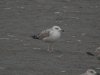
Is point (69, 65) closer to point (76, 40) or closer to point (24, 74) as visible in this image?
point (24, 74)

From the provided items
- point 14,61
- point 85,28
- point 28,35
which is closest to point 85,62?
point 14,61

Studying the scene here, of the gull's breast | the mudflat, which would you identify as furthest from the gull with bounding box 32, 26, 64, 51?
the mudflat

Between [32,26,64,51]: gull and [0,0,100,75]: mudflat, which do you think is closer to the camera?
[0,0,100,75]: mudflat

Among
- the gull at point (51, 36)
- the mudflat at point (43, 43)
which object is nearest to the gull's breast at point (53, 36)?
the gull at point (51, 36)

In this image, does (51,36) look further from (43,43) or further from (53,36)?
(43,43)

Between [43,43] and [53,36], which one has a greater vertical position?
[53,36]

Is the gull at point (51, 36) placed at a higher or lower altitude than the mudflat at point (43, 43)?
higher

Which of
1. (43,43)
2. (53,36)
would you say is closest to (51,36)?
(53,36)

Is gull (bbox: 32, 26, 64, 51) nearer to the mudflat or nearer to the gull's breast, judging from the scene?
the gull's breast

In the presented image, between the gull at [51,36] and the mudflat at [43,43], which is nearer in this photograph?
the mudflat at [43,43]

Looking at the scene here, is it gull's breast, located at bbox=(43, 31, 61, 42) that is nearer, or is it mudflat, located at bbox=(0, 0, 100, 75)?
mudflat, located at bbox=(0, 0, 100, 75)

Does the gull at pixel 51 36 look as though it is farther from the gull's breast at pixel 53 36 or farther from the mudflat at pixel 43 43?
the mudflat at pixel 43 43

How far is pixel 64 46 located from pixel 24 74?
4191 mm

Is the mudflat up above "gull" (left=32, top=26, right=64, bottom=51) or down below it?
below
